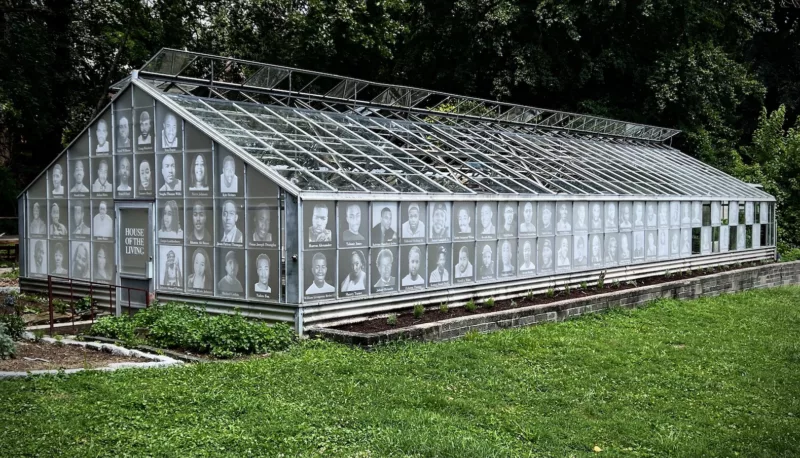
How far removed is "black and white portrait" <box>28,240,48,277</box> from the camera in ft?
56.6

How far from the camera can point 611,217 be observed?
20.3 m

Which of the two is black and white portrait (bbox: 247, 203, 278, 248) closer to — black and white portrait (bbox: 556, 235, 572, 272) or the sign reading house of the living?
the sign reading house of the living

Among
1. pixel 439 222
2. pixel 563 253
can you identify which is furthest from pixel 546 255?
pixel 439 222

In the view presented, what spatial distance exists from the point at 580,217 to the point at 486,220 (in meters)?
3.99

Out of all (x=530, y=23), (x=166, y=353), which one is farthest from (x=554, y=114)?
(x=166, y=353)

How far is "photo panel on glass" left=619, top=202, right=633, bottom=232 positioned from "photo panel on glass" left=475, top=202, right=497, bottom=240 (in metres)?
5.68

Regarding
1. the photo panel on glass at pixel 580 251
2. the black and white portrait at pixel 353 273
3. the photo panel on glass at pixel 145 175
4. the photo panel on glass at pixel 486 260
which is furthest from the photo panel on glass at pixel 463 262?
the photo panel on glass at pixel 145 175

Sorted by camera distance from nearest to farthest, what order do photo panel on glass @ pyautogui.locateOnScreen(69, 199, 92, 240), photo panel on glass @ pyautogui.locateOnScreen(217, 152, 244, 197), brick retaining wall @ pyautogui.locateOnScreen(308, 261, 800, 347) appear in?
brick retaining wall @ pyautogui.locateOnScreen(308, 261, 800, 347) → photo panel on glass @ pyautogui.locateOnScreen(217, 152, 244, 197) → photo panel on glass @ pyautogui.locateOnScreen(69, 199, 92, 240)

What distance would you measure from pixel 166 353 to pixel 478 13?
25688 millimetres

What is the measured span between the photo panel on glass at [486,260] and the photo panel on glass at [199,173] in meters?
5.80

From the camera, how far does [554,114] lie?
26500 mm

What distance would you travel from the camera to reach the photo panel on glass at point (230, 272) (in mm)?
13344

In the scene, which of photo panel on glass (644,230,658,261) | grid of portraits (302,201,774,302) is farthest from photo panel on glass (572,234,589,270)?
photo panel on glass (644,230,658,261)

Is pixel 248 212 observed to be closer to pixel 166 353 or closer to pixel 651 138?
pixel 166 353
